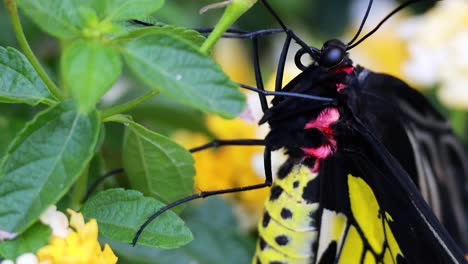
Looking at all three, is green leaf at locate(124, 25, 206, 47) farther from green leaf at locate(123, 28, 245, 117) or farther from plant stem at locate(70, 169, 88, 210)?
plant stem at locate(70, 169, 88, 210)

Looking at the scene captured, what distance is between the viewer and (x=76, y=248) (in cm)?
83

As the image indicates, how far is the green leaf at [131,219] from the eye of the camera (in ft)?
2.94

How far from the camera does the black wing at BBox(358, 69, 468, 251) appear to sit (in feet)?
4.17

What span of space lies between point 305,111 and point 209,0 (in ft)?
2.82

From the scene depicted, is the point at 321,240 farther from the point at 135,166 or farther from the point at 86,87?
the point at 86,87

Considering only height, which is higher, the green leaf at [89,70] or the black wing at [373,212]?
the green leaf at [89,70]

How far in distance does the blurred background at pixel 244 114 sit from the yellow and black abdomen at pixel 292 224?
120mm

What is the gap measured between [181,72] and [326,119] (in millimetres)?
489

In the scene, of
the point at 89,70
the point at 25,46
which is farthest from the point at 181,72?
the point at 25,46

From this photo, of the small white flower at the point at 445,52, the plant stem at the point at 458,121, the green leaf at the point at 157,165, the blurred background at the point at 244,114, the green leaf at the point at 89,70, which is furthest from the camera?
the plant stem at the point at 458,121

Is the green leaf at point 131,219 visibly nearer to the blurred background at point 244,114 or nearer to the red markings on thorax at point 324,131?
the blurred background at point 244,114

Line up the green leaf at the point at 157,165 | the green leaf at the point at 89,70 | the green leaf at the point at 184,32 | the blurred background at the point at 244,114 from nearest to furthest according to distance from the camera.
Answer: the green leaf at the point at 89,70 → the green leaf at the point at 184,32 → the green leaf at the point at 157,165 → the blurred background at the point at 244,114

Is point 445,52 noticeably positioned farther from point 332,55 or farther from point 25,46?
point 25,46

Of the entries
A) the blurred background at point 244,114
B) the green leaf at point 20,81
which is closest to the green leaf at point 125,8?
the green leaf at point 20,81
